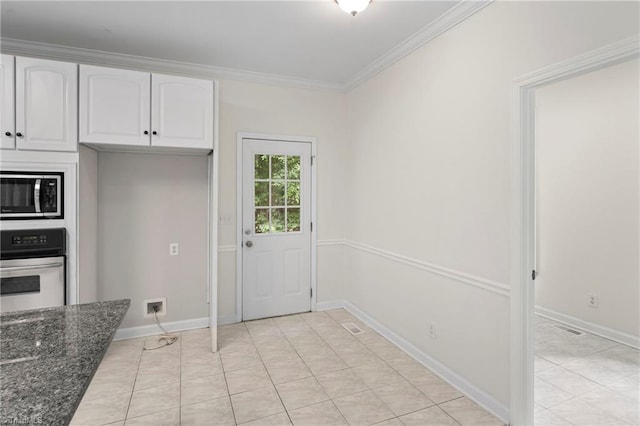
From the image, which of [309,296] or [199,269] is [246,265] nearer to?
[199,269]

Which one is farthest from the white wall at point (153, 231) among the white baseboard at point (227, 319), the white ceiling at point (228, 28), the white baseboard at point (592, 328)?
the white baseboard at point (592, 328)

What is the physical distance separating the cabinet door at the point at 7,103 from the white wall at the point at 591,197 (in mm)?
4797

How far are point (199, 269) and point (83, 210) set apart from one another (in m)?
1.20

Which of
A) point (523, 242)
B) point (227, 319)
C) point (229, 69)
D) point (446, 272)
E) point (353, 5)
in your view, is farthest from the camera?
point (227, 319)

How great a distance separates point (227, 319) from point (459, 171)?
2.73 m

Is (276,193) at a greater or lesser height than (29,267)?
greater

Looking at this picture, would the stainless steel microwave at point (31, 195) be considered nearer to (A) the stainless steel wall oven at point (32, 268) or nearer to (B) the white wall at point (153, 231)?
(A) the stainless steel wall oven at point (32, 268)

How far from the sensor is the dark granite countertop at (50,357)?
0.80 m

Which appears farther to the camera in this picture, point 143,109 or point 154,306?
point 154,306

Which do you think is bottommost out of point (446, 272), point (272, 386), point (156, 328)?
point (272, 386)

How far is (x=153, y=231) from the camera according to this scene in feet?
11.1

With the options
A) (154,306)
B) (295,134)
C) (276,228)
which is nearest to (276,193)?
(276,228)

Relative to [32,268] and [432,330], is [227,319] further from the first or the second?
[432,330]

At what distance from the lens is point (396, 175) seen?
10.5 ft
